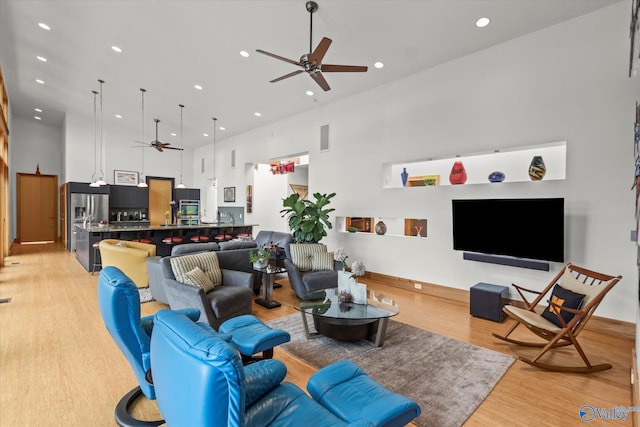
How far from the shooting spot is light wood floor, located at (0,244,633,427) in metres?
2.32

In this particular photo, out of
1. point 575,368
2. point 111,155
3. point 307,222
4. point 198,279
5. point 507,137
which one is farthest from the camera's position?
point 111,155

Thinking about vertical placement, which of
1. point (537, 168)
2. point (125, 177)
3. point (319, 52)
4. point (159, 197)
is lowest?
point (159, 197)

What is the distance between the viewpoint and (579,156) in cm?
409

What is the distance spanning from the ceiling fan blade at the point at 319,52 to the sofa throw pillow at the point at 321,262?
3.03m

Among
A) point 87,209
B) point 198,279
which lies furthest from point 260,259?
point 87,209

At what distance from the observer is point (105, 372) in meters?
2.83

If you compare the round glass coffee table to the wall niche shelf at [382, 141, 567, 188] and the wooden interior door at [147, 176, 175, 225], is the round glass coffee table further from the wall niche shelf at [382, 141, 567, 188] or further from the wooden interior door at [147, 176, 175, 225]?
the wooden interior door at [147, 176, 175, 225]

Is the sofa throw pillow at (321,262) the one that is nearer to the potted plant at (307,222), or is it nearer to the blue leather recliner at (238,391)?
the potted plant at (307,222)

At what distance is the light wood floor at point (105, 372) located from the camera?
232 centimetres

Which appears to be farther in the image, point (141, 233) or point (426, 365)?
point (141, 233)

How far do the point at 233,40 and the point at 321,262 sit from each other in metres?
Result: 3.88

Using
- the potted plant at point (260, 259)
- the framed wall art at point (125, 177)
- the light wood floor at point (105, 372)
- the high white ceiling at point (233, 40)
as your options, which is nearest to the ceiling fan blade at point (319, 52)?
the high white ceiling at point (233, 40)

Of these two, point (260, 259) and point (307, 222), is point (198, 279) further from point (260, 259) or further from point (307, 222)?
point (307, 222)

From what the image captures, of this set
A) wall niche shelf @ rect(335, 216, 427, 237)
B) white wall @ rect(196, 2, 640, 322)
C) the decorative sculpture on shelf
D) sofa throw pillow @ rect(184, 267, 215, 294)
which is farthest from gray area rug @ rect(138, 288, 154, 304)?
the decorative sculpture on shelf
